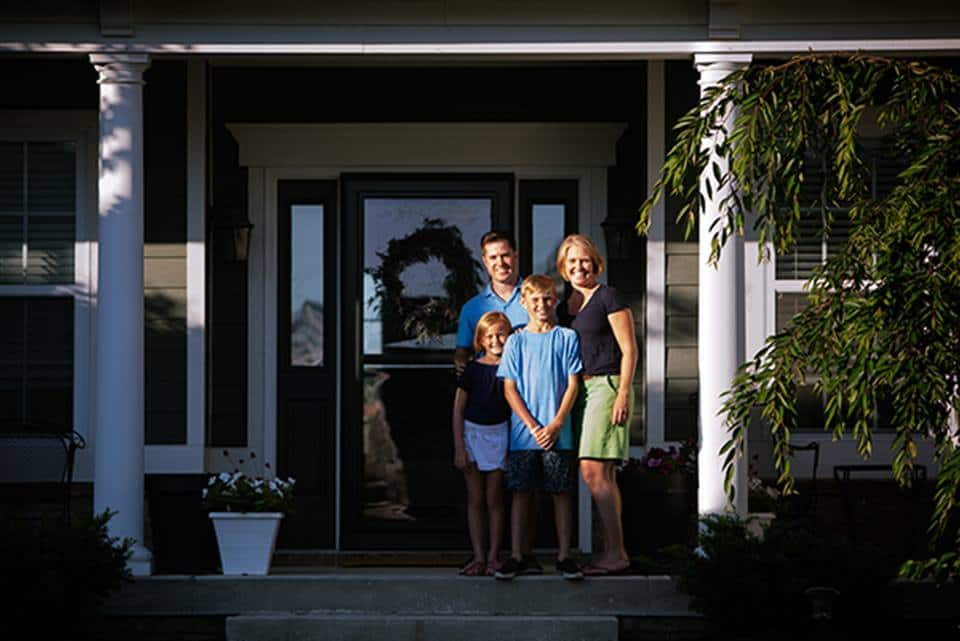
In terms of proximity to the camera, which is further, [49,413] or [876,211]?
[49,413]

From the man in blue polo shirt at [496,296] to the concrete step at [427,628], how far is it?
45.2 inches

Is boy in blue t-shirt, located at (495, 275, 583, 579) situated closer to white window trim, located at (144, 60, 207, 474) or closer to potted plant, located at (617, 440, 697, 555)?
potted plant, located at (617, 440, 697, 555)

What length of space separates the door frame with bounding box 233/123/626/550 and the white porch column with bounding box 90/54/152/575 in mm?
1587

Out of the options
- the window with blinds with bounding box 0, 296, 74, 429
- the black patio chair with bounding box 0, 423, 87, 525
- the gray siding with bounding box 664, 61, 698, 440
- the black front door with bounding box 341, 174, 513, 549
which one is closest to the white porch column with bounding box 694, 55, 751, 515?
the gray siding with bounding box 664, 61, 698, 440

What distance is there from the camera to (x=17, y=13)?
24.5 ft

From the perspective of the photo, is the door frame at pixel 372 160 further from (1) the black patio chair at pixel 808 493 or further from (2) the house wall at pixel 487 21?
(2) the house wall at pixel 487 21

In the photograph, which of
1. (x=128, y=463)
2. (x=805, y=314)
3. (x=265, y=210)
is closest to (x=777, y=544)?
(x=805, y=314)

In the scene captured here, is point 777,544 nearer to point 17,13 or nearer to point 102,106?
point 102,106

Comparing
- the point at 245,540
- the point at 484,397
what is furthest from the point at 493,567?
the point at 245,540

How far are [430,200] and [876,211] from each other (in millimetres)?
3992

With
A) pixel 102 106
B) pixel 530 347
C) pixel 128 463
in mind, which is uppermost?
pixel 102 106

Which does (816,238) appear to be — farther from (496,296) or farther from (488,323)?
(488,323)

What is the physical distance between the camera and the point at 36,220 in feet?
28.9

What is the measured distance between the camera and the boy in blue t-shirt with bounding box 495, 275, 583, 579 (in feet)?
23.5
